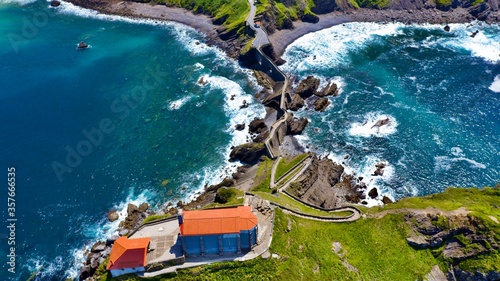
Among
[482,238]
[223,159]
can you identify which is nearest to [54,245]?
[223,159]

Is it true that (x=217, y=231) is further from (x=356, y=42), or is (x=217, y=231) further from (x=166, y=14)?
(x=166, y=14)

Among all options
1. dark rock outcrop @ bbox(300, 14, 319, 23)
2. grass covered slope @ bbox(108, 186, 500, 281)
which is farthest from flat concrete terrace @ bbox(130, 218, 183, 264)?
dark rock outcrop @ bbox(300, 14, 319, 23)

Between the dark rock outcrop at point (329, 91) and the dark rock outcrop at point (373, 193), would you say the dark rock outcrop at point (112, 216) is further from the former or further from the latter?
the dark rock outcrop at point (329, 91)

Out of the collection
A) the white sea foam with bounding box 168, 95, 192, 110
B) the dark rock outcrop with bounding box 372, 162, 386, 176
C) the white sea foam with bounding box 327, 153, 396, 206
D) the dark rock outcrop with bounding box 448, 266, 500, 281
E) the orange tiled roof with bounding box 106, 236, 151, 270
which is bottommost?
the white sea foam with bounding box 327, 153, 396, 206

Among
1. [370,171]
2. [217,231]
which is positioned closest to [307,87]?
[370,171]

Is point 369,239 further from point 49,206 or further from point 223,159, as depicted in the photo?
point 49,206

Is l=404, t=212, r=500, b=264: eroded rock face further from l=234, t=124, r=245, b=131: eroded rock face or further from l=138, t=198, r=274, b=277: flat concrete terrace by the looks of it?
l=234, t=124, r=245, b=131: eroded rock face
